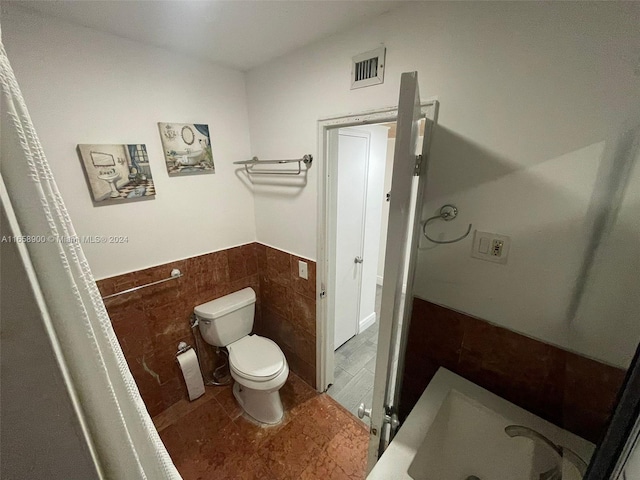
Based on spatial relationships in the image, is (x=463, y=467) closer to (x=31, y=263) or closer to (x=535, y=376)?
(x=535, y=376)

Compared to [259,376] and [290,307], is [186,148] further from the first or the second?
[259,376]

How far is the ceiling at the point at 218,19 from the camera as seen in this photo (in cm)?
95

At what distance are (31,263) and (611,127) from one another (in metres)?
1.36

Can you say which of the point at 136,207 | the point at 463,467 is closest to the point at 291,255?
the point at 136,207

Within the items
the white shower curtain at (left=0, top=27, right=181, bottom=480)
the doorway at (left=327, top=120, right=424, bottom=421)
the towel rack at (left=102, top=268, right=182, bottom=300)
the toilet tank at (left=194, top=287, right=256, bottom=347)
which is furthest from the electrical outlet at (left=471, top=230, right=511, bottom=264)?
the towel rack at (left=102, top=268, right=182, bottom=300)

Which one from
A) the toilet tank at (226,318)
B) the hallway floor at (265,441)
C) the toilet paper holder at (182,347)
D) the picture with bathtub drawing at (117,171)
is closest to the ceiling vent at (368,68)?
the picture with bathtub drawing at (117,171)

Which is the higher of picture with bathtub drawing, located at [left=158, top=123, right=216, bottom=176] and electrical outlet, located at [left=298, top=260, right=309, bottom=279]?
picture with bathtub drawing, located at [left=158, top=123, right=216, bottom=176]

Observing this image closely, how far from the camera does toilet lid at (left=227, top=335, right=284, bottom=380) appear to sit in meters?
1.52

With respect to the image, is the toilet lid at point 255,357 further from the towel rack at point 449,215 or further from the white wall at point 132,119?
the towel rack at point 449,215

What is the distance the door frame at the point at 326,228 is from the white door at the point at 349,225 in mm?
311

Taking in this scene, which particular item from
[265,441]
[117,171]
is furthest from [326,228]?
[265,441]

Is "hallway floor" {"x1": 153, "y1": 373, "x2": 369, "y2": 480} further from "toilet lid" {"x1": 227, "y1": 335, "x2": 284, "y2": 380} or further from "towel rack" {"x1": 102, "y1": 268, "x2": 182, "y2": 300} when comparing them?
"towel rack" {"x1": 102, "y1": 268, "x2": 182, "y2": 300}

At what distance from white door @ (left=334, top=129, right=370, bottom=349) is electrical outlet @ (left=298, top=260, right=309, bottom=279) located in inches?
14.7

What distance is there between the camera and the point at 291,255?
5.63 ft
